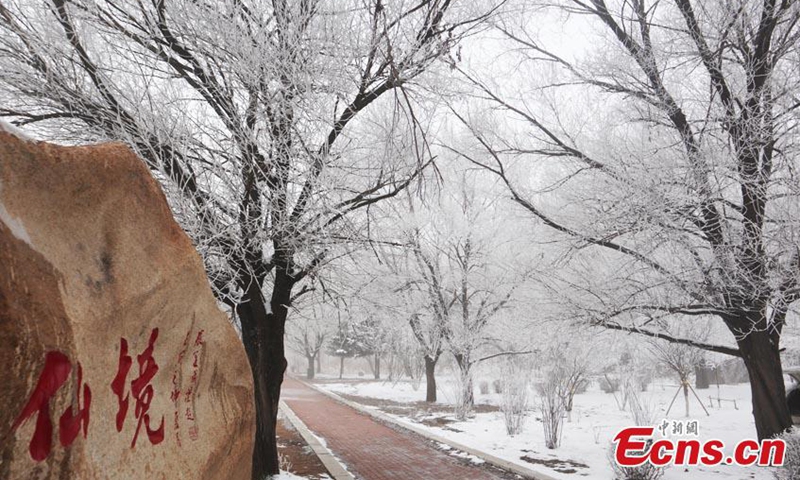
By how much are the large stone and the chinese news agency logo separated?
17.3 feet

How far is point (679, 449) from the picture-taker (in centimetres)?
660

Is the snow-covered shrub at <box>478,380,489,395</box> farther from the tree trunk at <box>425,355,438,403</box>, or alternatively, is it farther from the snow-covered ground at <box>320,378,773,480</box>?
the tree trunk at <box>425,355,438,403</box>

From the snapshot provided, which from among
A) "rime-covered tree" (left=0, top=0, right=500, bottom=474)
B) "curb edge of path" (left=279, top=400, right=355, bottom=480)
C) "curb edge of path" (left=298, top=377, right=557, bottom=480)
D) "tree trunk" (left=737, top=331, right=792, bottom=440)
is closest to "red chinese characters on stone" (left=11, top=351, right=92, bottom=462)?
"rime-covered tree" (left=0, top=0, right=500, bottom=474)

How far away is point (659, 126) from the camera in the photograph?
7.71 metres

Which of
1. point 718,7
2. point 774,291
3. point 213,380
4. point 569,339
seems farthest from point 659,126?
point 213,380

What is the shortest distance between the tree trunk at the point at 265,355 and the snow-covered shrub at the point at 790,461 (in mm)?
6057

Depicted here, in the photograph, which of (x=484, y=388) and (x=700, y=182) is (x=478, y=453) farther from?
(x=484, y=388)

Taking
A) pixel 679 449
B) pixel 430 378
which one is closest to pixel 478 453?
pixel 679 449

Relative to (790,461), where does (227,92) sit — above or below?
above

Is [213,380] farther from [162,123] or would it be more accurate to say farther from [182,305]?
[162,123]

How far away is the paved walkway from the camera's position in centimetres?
768

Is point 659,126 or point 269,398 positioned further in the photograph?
point 659,126

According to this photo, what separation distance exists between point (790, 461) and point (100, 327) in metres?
7.09

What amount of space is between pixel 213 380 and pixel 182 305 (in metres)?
0.73
